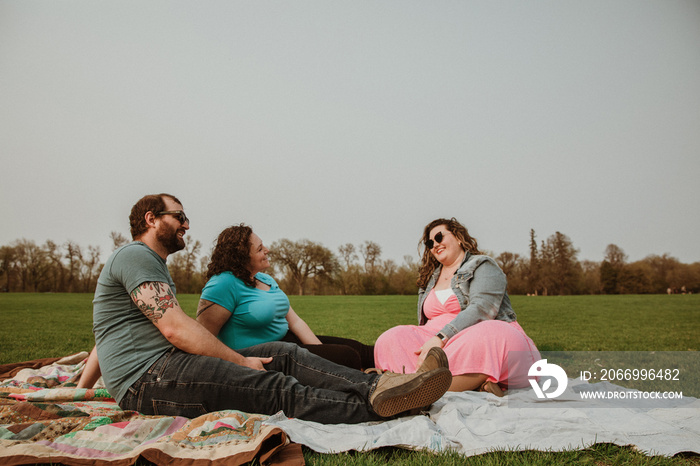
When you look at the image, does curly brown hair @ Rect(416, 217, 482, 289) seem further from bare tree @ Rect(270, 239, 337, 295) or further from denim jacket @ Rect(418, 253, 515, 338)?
bare tree @ Rect(270, 239, 337, 295)

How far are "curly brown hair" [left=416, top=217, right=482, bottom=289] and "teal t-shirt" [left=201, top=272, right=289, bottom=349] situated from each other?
2170 mm

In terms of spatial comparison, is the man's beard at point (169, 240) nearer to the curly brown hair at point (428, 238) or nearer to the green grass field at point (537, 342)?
the green grass field at point (537, 342)

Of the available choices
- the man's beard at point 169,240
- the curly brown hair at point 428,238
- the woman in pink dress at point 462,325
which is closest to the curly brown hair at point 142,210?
the man's beard at point 169,240

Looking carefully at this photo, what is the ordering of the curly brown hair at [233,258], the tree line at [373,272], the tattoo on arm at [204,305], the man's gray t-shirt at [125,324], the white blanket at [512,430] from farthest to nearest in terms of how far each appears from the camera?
1. the tree line at [373,272]
2. the curly brown hair at [233,258]
3. the tattoo on arm at [204,305]
4. the man's gray t-shirt at [125,324]
5. the white blanket at [512,430]

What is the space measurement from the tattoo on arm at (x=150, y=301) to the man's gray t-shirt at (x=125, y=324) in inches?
1.7

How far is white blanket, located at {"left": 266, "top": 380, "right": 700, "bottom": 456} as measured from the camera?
275cm

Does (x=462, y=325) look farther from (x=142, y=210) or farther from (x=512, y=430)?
(x=142, y=210)

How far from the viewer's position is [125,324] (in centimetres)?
319

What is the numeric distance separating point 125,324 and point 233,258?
133 centimetres

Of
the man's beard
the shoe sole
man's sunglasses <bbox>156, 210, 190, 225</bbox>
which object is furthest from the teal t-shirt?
the shoe sole

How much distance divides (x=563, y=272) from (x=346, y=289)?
83.2 ft

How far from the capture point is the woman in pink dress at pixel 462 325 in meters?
4.14

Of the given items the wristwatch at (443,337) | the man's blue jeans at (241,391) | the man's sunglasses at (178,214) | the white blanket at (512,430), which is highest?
the man's sunglasses at (178,214)

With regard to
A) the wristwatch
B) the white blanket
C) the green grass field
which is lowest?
the green grass field
